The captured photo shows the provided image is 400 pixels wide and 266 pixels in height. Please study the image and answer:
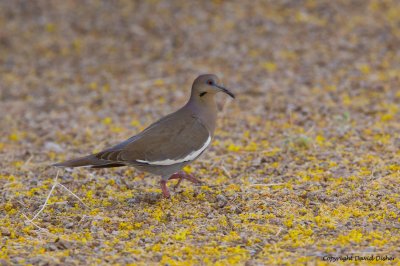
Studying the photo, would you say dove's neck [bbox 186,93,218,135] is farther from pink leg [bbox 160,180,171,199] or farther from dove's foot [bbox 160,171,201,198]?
pink leg [bbox 160,180,171,199]

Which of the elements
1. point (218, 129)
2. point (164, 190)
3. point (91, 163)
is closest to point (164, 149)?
point (164, 190)

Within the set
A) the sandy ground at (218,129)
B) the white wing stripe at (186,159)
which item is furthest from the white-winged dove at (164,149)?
the sandy ground at (218,129)

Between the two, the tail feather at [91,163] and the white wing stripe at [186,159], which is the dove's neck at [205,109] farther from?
the tail feather at [91,163]

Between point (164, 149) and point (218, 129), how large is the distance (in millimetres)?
2506

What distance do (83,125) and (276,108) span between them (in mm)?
2370

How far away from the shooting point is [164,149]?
5.61 metres

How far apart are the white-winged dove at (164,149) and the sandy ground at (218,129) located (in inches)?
11.2

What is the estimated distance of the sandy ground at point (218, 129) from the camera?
4750 millimetres

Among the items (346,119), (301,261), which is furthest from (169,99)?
(301,261)

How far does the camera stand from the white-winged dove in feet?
18.3

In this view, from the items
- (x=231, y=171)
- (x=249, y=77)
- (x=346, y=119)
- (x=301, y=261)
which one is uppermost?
(x=249, y=77)

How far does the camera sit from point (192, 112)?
5.97 metres

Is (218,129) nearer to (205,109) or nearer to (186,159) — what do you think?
(205,109)

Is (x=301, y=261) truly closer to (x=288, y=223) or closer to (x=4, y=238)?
(x=288, y=223)
